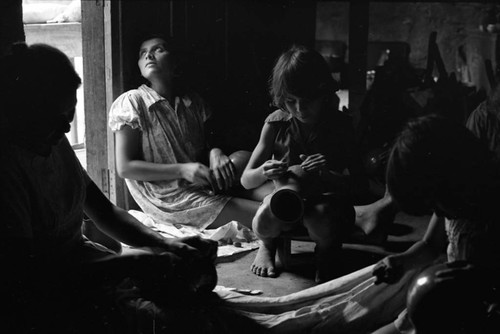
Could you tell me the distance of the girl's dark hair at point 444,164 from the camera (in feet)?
4.83

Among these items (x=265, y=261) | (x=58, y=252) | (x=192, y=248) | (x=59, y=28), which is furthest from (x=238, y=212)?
(x=58, y=252)

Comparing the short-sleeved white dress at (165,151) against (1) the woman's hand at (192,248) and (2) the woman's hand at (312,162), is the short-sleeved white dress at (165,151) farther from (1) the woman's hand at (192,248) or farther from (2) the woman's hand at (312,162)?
(1) the woman's hand at (192,248)

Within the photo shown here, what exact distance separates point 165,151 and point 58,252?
1.40 m

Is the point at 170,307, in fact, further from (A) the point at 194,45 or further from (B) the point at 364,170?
(A) the point at 194,45

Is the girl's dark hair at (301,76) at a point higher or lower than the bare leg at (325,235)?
higher

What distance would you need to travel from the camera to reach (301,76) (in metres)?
2.31

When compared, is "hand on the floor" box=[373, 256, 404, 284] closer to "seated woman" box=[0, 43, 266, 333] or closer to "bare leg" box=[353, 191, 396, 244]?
"seated woman" box=[0, 43, 266, 333]

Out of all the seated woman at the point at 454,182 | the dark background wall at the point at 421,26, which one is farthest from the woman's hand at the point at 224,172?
the dark background wall at the point at 421,26

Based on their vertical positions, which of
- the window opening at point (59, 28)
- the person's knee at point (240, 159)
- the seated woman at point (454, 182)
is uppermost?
the window opening at point (59, 28)

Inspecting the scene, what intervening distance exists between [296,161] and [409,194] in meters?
1.03

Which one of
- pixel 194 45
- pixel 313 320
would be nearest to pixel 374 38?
pixel 194 45

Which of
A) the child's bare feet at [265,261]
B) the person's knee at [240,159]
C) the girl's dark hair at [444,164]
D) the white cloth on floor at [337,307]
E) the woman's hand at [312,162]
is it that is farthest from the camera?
the person's knee at [240,159]

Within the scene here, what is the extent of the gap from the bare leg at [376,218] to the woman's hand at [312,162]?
378 mm

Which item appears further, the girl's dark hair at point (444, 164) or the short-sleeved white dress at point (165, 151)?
the short-sleeved white dress at point (165, 151)
